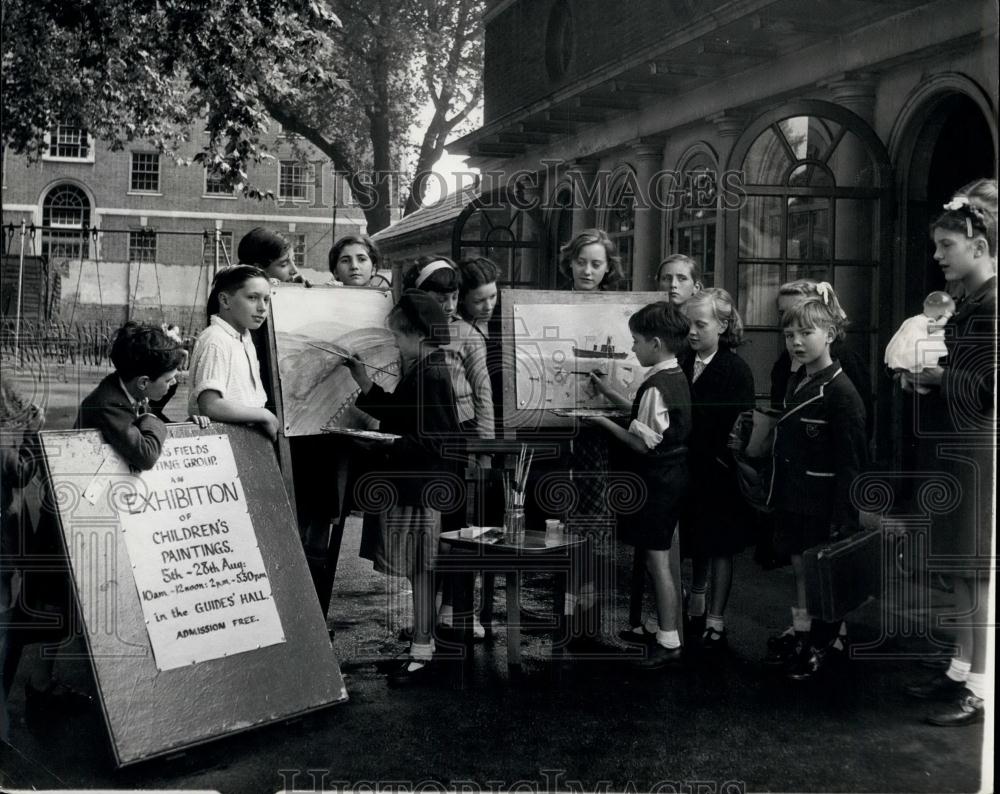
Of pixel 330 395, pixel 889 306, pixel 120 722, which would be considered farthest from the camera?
pixel 889 306

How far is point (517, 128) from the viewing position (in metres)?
5.95

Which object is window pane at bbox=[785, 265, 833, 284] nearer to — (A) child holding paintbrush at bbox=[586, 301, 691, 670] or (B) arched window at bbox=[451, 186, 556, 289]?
(A) child holding paintbrush at bbox=[586, 301, 691, 670]

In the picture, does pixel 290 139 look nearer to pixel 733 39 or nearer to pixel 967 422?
pixel 733 39

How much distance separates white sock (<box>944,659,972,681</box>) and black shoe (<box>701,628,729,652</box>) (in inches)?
48.8

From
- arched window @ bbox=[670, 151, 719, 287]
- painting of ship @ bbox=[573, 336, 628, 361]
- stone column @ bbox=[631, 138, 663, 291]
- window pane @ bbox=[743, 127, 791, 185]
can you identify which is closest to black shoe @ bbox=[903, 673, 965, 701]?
painting of ship @ bbox=[573, 336, 628, 361]

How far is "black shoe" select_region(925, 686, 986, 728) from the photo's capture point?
3.56 metres

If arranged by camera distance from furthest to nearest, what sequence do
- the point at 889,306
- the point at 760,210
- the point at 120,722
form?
the point at 760,210
the point at 889,306
the point at 120,722

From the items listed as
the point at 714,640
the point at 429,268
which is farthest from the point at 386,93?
the point at 714,640

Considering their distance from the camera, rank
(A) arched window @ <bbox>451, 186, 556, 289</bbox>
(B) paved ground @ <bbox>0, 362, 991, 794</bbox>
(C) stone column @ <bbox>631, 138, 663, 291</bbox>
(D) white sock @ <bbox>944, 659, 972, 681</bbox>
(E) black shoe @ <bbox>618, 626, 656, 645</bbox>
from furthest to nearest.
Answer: (A) arched window @ <bbox>451, 186, 556, 289</bbox> < (C) stone column @ <bbox>631, 138, 663, 291</bbox> < (E) black shoe @ <bbox>618, 626, 656, 645</bbox> < (D) white sock @ <bbox>944, 659, 972, 681</bbox> < (B) paved ground @ <bbox>0, 362, 991, 794</bbox>

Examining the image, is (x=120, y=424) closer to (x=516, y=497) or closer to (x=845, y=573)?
(x=516, y=497)

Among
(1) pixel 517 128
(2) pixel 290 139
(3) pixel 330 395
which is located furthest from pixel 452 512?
(1) pixel 517 128

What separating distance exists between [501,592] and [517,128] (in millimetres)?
2671

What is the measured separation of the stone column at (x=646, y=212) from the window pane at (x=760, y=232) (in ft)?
3.14

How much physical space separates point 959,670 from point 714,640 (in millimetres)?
1312
